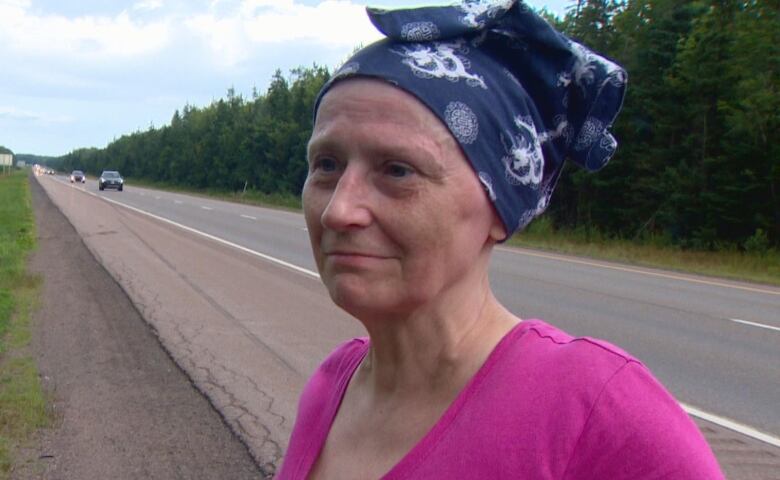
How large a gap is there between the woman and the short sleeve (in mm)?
30

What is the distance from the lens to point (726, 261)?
22406 mm

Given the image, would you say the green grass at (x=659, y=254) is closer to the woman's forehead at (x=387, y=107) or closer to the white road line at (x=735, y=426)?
the white road line at (x=735, y=426)

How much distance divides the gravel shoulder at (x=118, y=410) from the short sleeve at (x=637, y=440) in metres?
4.07

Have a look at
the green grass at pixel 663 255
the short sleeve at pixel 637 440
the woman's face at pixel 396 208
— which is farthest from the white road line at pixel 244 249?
the short sleeve at pixel 637 440

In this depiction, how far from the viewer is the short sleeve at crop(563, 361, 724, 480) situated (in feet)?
3.44

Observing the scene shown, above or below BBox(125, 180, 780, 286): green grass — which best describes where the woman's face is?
above

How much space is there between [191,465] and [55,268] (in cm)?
1094

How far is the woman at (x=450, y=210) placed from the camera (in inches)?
48.3

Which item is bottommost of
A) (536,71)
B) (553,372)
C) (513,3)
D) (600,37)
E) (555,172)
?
(553,372)

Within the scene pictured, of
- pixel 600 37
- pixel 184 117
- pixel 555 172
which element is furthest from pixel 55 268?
pixel 184 117

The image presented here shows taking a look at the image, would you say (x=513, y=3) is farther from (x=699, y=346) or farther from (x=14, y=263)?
(x=14, y=263)

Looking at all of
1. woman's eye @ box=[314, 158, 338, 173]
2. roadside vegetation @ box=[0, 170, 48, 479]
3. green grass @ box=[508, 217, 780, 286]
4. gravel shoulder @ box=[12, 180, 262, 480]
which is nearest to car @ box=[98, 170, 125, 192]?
green grass @ box=[508, 217, 780, 286]

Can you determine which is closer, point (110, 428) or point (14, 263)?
point (110, 428)

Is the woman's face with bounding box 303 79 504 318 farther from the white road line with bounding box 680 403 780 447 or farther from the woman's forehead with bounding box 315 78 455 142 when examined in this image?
the white road line with bounding box 680 403 780 447
